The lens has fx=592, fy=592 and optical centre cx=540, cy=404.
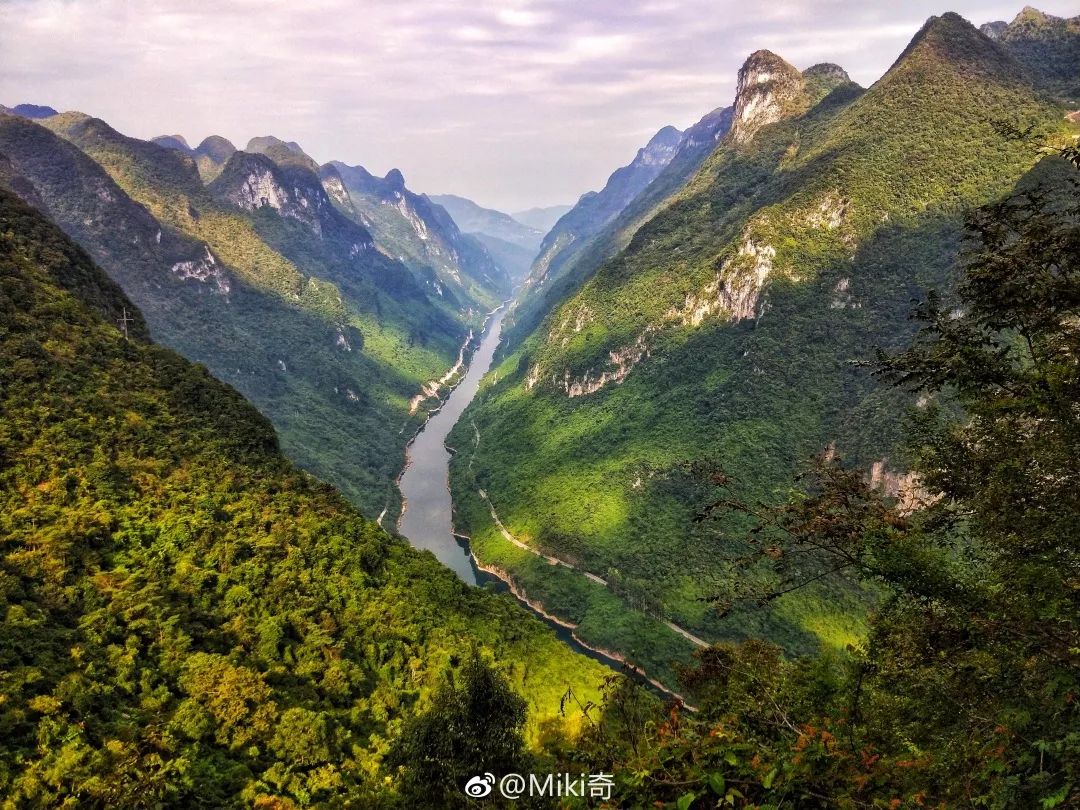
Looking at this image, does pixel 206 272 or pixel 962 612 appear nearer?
pixel 962 612

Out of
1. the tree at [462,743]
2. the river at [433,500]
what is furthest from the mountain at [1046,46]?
the tree at [462,743]

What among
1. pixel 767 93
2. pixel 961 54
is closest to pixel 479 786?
pixel 961 54

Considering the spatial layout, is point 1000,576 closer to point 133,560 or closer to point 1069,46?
point 133,560

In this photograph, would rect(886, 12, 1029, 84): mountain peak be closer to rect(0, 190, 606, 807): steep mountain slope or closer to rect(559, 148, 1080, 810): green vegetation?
rect(0, 190, 606, 807): steep mountain slope

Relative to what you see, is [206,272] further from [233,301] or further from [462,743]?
[462,743]

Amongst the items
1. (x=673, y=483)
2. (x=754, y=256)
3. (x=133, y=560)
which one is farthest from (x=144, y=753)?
(x=754, y=256)

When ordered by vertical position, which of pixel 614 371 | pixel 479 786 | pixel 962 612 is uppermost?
pixel 962 612

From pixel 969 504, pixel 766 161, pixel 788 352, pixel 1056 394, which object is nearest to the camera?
pixel 1056 394
